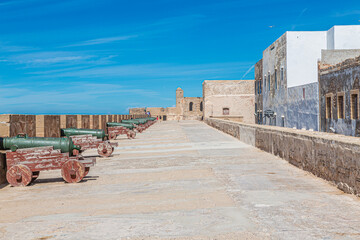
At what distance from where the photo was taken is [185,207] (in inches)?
160

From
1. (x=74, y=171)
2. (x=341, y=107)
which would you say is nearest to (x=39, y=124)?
(x=74, y=171)

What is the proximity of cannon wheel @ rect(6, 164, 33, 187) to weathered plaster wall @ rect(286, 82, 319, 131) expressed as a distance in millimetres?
16508

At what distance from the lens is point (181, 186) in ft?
17.4

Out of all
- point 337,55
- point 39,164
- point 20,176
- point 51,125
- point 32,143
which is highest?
point 337,55

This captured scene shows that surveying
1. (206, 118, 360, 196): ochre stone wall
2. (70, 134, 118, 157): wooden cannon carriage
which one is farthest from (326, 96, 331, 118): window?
(70, 134, 118, 157): wooden cannon carriage

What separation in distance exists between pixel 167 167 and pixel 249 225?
409cm

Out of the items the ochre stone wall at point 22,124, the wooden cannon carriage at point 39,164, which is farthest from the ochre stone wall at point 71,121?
the wooden cannon carriage at point 39,164

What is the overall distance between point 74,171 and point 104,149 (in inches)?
148

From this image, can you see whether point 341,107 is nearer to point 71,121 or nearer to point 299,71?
point 299,71

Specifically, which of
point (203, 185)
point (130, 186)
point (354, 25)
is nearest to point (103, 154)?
point (130, 186)

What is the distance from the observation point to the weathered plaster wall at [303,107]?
63.2 ft

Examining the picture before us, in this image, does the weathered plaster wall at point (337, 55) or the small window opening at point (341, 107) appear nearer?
the small window opening at point (341, 107)

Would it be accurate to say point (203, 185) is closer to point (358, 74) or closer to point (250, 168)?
point (250, 168)

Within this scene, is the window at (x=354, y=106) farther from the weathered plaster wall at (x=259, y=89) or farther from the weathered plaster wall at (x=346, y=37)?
the weathered plaster wall at (x=259, y=89)
